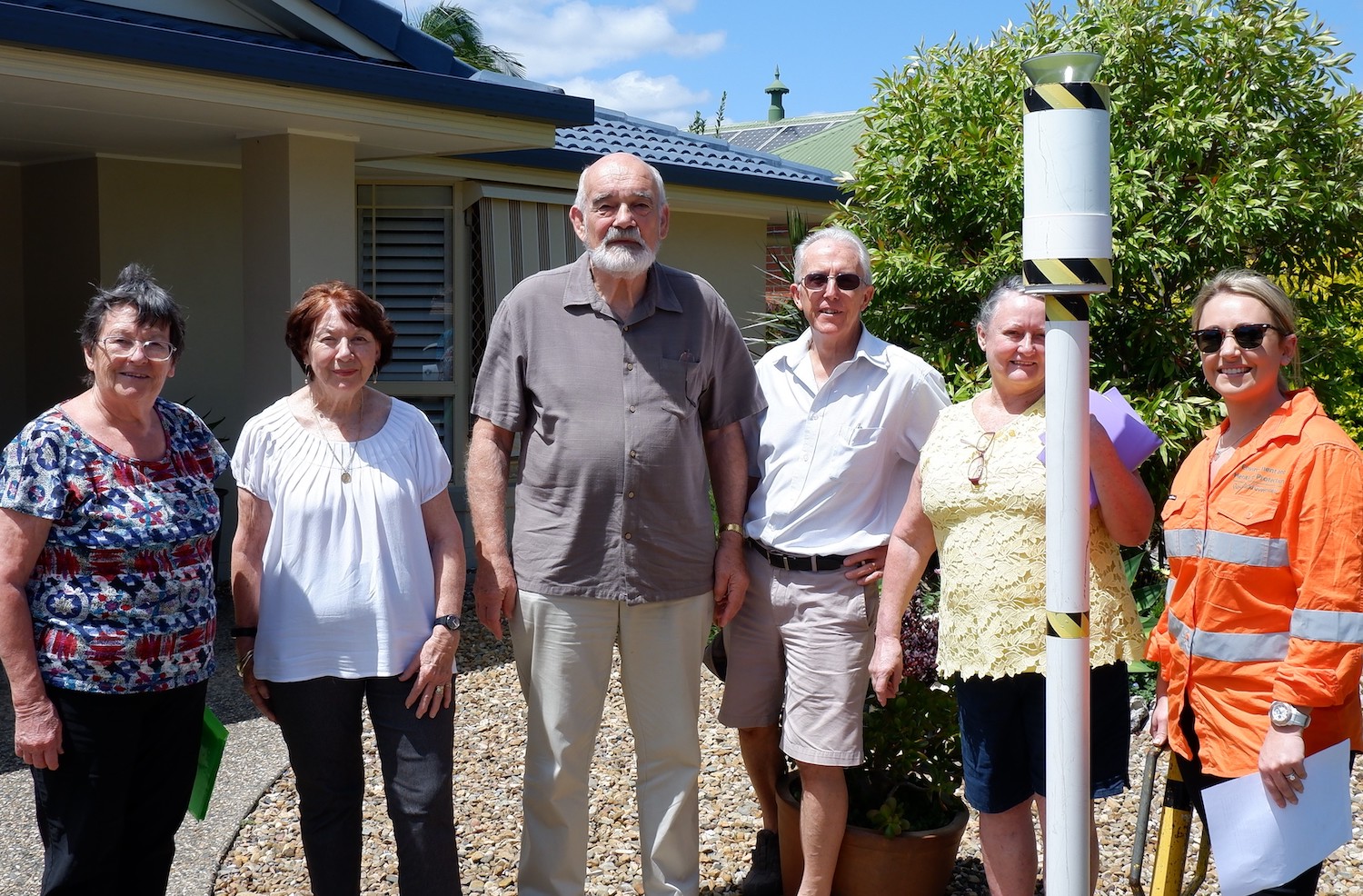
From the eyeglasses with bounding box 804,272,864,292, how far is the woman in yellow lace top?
428 mm

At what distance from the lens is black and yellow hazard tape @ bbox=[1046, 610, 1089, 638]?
2.02 metres

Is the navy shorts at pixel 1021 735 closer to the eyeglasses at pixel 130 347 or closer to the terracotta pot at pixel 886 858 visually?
the terracotta pot at pixel 886 858

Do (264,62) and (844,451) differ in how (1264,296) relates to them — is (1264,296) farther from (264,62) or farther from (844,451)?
(264,62)

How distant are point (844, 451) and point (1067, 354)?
Result: 140 cm

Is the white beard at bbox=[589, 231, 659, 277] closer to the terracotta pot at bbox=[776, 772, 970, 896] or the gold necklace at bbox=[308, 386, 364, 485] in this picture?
the gold necklace at bbox=[308, 386, 364, 485]

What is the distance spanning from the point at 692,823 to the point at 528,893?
50 centimetres

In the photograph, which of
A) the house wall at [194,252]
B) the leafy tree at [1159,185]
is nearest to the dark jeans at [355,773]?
the leafy tree at [1159,185]

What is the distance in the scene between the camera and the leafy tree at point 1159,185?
518cm

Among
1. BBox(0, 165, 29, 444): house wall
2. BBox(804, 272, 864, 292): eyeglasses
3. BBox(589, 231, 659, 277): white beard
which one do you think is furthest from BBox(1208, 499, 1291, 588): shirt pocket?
BBox(0, 165, 29, 444): house wall

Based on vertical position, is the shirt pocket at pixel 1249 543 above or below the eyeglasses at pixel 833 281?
below

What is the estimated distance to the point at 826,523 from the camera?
3391 millimetres

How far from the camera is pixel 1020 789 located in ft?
9.96

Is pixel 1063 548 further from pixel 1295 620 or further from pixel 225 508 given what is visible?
pixel 225 508

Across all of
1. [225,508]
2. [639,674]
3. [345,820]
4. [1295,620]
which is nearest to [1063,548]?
[1295,620]
